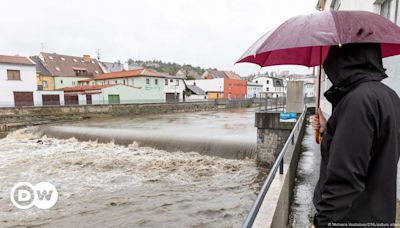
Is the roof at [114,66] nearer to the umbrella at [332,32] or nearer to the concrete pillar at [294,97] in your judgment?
the concrete pillar at [294,97]

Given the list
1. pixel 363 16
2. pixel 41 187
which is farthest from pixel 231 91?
pixel 363 16

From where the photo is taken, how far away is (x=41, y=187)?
802 cm

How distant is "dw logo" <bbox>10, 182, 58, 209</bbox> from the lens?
6.63 m

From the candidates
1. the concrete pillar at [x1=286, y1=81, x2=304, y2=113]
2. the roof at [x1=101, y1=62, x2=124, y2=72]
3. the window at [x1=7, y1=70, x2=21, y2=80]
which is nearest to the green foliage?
the roof at [x1=101, y1=62, x2=124, y2=72]

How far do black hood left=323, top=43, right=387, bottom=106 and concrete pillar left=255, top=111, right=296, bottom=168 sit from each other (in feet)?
27.2

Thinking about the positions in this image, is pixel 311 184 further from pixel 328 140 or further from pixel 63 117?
pixel 63 117

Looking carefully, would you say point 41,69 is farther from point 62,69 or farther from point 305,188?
point 305,188

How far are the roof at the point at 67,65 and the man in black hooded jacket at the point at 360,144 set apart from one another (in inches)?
1678

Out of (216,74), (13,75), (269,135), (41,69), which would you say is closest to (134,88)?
(13,75)

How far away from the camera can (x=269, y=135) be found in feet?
31.3

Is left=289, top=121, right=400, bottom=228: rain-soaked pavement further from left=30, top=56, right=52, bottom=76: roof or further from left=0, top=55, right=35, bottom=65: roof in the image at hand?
left=30, top=56, right=52, bottom=76: roof

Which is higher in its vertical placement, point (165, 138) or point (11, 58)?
point (11, 58)

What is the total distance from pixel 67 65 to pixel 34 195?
125ft

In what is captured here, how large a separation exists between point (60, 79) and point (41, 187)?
113 feet
